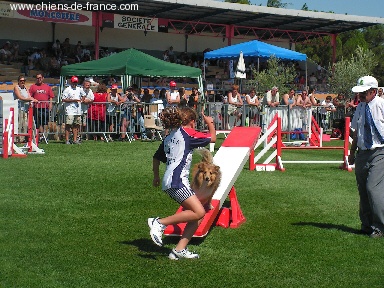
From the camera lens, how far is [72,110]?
2041cm

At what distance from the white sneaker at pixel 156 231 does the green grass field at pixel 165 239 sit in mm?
200

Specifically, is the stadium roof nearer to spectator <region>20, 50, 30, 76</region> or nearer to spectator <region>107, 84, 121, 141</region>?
spectator <region>20, 50, 30, 76</region>

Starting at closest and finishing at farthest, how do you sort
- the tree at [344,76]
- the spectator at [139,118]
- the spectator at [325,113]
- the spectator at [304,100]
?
1. the spectator at [139,118]
2. the spectator at [304,100]
3. the spectator at [325,113]
4. the tree at [344,76]

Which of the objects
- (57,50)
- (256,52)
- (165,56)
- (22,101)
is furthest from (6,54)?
(22,101)

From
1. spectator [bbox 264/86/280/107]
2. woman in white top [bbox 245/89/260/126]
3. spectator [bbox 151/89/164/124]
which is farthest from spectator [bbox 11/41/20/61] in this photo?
spectator [bbox 264/86/280/107]

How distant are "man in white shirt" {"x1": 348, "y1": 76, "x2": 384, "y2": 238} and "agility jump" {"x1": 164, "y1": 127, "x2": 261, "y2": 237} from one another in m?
1.47

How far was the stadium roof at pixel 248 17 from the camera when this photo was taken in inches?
1490

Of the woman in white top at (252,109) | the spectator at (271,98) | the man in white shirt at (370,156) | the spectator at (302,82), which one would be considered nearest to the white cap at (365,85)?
the man in white shirt at (370,156)

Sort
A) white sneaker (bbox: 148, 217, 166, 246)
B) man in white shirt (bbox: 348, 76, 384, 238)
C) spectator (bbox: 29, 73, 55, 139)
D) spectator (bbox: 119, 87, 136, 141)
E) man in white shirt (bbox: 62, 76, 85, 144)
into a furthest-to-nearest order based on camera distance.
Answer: spectator (bbox: 119, 87, 136, 141) < spectator (bbox: 29, 73, 55, 139) < man in white shirt (bbox: 62, 76, 85, 144) < man in white shirt (bbox: 348, 76, 384, 238) < white sneaker (bbox: 148, 217, 166, 246)

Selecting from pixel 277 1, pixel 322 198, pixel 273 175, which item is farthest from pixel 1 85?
pixel 277 1

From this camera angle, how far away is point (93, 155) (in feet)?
57.3

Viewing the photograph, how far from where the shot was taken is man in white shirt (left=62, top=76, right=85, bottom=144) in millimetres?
20406

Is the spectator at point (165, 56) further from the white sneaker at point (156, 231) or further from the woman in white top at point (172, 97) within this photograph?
the white sneaker at point (156, 231)

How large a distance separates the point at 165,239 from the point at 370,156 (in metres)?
2.50
